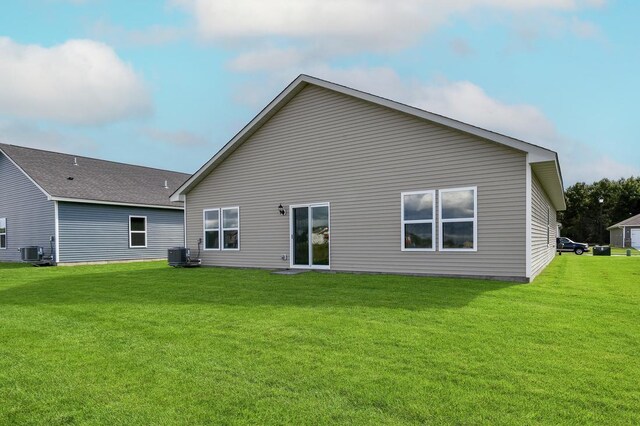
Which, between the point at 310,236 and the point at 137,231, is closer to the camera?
the point at 310,236

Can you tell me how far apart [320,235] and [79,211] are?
466 inches

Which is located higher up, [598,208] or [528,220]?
[598,208]

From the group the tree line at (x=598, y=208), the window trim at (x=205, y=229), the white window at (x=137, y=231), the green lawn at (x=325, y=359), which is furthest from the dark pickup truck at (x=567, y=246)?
the tree line at (x=598, y=208)

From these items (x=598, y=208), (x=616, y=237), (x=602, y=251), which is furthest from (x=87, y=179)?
(x=598, y=208)

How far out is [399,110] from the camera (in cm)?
1135

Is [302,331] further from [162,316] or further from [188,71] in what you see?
[188,71]

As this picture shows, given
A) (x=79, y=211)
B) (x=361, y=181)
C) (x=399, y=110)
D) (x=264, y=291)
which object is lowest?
(x=264, y=291)

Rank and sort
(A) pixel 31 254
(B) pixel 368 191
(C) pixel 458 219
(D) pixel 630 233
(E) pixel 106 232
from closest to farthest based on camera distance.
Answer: (C) pixel 458 219 → (B) pixel 368 191 → (A) pixel 31 254 → (E) pixel 106 232 → (D) pixel 630 233

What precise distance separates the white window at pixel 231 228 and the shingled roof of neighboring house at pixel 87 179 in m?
7.26

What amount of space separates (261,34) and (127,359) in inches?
598

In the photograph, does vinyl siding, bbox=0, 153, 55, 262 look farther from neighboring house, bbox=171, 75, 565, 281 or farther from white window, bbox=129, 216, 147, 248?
neighboring house, bbox=171, 75, 565, 281

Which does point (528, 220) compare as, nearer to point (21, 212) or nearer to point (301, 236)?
point (301, 236)

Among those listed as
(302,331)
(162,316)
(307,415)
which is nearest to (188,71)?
(162,316)

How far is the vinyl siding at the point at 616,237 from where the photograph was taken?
45531 millimetres
